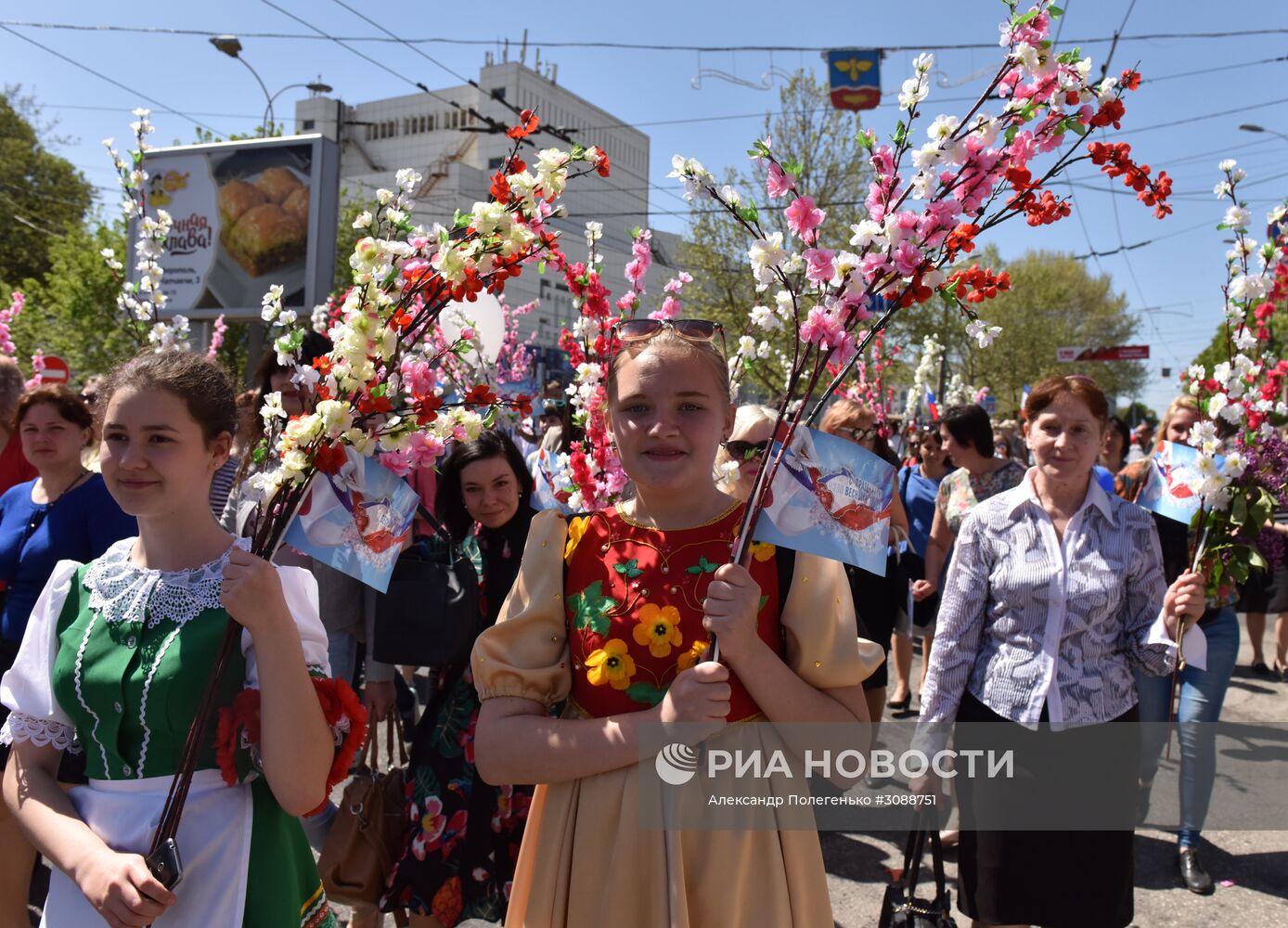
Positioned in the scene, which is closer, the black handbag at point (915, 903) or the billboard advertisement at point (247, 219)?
the black handbag at point (915, 903)

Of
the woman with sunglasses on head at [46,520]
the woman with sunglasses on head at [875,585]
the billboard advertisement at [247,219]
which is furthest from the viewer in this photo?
the billboard advertisement at [247,219]

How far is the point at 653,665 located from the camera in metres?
1.83

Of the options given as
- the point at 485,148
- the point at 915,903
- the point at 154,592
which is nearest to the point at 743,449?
the point at 915,903

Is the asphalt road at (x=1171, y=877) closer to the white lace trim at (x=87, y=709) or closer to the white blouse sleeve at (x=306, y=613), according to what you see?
the white blouse sleeve at (x=306, y=613)

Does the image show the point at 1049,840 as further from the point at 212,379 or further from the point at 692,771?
the point at 212,379

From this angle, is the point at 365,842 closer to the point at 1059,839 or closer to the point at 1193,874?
the point at 1059,839

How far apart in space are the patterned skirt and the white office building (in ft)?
129

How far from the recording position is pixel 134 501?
198 centimetres

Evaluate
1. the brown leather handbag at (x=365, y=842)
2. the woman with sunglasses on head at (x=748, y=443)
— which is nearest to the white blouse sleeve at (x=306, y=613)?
the brown leather handbag at (x=365, y=842)

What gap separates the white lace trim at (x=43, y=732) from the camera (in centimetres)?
202

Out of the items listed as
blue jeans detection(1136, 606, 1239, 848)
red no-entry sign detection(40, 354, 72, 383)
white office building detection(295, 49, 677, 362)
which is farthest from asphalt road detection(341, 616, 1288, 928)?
white office building detection(295, 49, 677, 362)

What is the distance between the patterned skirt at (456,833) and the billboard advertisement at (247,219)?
9104 millimetres

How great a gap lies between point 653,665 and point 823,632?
0.33 m

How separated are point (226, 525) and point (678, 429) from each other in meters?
2.79
